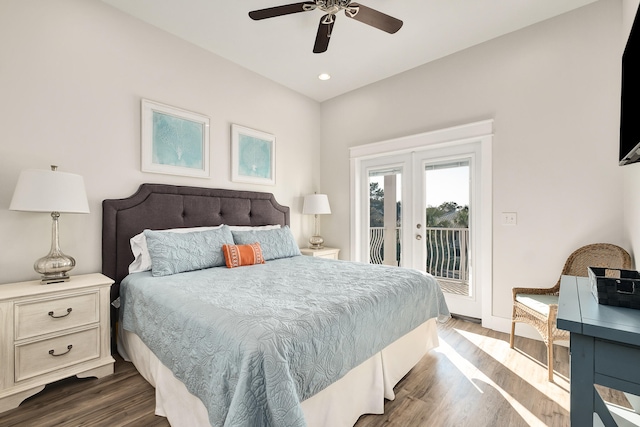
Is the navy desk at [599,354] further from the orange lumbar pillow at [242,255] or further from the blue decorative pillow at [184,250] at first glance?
the blue decorative pillow at [184,250]

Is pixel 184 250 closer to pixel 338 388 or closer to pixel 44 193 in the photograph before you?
pixel 44 193

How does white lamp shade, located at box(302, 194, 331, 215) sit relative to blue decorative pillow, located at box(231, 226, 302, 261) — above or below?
above

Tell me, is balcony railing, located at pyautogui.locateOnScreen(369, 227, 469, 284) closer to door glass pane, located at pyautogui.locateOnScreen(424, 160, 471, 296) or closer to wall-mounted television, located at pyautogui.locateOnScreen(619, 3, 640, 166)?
door glass pane, located at pyautogui.locateOnScreen(424, 160, 471, 296)

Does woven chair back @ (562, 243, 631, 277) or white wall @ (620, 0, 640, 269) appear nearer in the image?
white wall @ (620, 0, 640, 269)

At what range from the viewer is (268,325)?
1.26 metres

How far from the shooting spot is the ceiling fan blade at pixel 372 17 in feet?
6.64


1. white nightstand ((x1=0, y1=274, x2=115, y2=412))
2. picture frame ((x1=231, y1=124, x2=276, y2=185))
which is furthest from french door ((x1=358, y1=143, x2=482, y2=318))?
white nightstand ((x1=0, y1=274, x2=115, y2=412))

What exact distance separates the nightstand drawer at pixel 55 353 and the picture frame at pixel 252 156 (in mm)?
1985

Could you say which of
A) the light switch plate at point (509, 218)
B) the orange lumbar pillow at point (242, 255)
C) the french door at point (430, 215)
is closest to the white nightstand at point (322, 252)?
the french door at point (430, 215)

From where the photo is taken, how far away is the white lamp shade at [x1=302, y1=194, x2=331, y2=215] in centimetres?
398

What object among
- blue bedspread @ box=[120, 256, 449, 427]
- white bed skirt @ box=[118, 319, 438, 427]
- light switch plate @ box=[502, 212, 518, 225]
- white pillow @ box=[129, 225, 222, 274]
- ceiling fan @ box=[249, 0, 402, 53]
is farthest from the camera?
light switch plate @ box=[502, 212, 518, 225]

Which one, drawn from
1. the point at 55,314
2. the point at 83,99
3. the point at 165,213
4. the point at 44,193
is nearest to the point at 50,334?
the point at 55,314

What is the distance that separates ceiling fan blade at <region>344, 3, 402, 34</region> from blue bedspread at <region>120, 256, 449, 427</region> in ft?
6.12

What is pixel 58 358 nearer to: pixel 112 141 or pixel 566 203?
pixel 112 141
